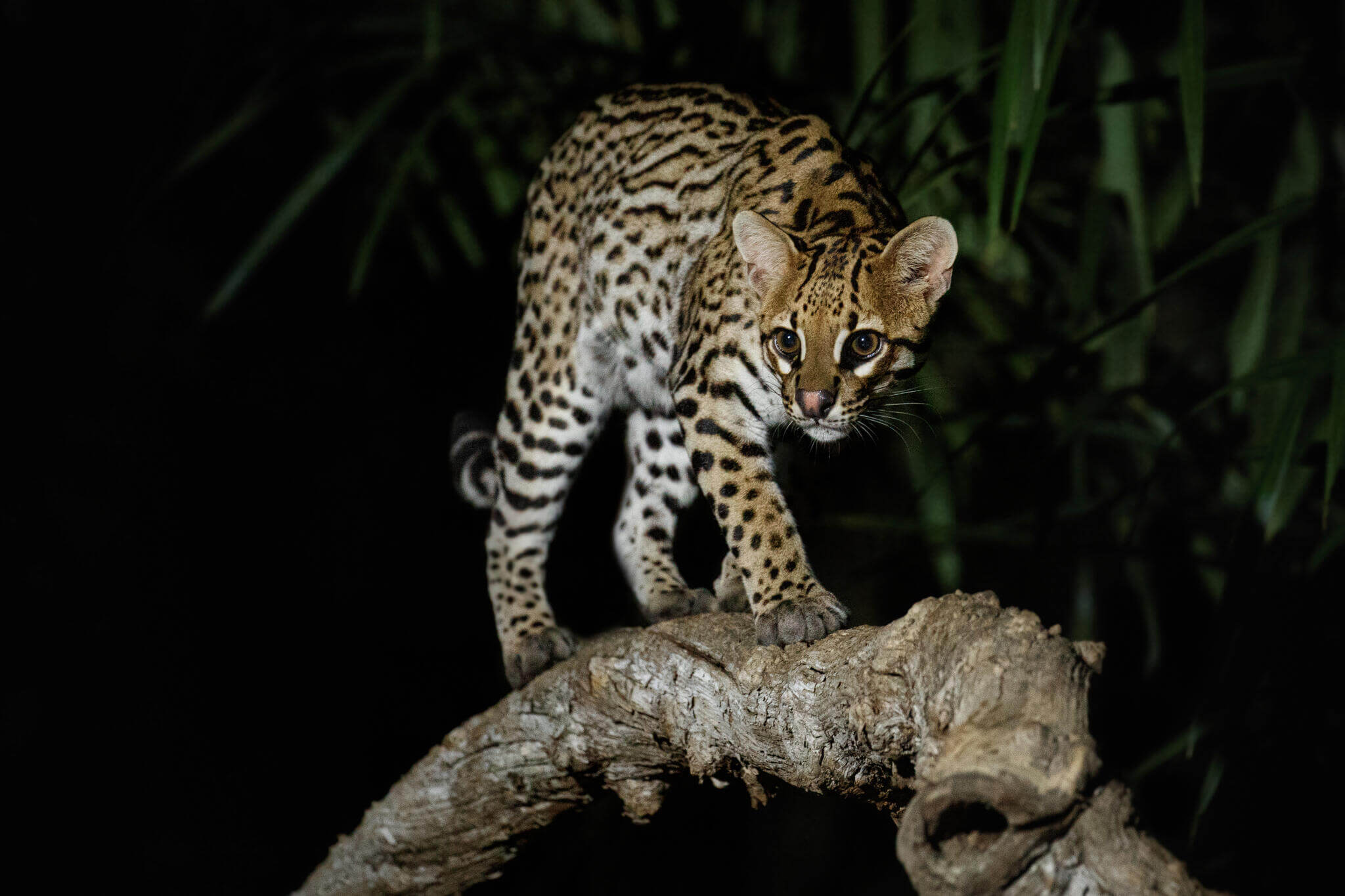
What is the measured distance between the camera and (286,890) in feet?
18.2

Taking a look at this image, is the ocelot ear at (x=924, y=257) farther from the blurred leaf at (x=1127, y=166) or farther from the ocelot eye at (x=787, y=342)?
the blurred leaf at (x=1127, y=166)

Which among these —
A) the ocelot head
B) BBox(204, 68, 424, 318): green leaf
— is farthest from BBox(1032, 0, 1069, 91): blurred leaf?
BBox(204, 68, 424, 318): green leaf

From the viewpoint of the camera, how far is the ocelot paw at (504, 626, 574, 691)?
351 centimetres

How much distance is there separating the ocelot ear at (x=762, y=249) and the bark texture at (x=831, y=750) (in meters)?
0.71

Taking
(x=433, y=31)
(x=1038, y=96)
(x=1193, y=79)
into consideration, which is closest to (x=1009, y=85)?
(x=1038, y=96)

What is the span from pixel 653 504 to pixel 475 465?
0.57m

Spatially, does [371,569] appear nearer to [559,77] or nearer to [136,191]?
[136,191]

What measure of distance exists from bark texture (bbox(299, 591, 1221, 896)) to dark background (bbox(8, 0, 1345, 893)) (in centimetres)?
43

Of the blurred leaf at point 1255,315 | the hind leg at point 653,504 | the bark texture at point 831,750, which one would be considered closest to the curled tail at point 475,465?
the hind leg at point 653,504

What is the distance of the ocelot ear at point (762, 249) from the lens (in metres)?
2.75

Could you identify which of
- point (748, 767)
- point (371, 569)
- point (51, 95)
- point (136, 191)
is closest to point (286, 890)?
point (371, 569)

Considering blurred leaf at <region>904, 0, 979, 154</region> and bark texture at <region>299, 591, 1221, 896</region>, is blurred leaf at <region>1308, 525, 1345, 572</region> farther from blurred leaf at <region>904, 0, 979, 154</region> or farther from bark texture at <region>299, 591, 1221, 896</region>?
blurred leaf at <region>904, 0, 979, 154</region>

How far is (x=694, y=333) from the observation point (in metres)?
3.07

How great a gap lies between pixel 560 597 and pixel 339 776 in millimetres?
1228
